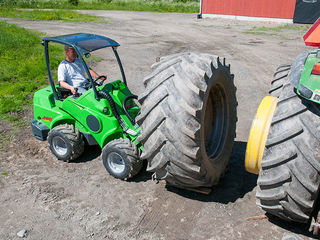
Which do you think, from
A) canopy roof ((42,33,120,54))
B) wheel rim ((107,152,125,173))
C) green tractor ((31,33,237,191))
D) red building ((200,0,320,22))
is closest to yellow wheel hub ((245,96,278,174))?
green tractor ((31,33,237,191))

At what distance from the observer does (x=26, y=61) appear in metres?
10.0

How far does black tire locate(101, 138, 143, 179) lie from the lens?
13.5 ft

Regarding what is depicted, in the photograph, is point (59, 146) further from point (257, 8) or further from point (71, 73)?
point (257, 8)

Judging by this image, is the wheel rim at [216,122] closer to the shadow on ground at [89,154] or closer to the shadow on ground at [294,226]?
the shadow on ground at [294,226]

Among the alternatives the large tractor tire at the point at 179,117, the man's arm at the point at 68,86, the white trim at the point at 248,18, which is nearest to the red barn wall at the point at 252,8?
the white trim at the point at 248,18

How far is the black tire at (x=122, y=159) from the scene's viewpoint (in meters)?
4.12

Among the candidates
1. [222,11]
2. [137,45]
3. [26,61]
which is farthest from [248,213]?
[222,11]

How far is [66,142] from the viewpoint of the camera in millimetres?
4625

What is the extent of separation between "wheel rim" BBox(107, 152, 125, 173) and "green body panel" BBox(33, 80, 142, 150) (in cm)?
29

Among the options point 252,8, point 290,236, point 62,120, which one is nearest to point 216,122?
point 290,236

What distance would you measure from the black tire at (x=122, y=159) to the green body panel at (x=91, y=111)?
0.16 meters

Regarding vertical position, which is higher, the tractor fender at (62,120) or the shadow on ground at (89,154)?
the tractor fender at (62,120)

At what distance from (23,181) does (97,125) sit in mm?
1235

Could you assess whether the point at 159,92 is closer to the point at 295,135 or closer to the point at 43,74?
the point at 295,135
